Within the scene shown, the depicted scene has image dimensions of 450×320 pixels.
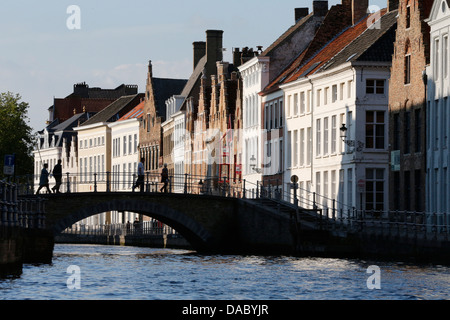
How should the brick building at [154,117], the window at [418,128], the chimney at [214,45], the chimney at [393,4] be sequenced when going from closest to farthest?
the window at [418,128]
the chimney at [393,4]
the chimney at [214,45]
the brick building at [154,117]

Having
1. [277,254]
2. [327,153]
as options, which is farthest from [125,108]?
[277,254]

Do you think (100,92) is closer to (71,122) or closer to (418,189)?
(71,122)

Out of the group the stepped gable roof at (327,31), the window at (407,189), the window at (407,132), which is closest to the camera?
the window at (407,189)

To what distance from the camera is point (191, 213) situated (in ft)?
230

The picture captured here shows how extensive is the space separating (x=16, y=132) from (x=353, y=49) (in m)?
65.0

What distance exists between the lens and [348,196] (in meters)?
69.6

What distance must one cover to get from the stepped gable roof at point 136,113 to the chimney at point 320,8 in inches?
1482

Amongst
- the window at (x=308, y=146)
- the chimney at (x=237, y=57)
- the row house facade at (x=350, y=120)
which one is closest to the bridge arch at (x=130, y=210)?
the row house facade at (x=350, y=120)

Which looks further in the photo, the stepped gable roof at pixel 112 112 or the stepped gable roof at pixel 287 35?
the stepped gable roof at pixel 112 112

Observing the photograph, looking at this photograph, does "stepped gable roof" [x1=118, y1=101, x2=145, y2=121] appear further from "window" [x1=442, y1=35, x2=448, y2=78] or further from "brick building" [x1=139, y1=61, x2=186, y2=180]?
"window" [x1=442, y1=35, x2=448, y2=78]

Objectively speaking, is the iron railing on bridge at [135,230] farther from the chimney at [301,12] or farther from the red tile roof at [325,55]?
the chimney at [301,12]

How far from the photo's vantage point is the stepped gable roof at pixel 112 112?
132m

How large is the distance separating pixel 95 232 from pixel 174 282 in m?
70.5
